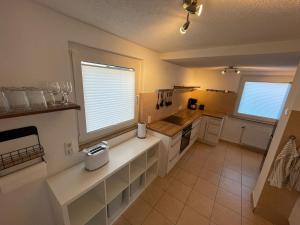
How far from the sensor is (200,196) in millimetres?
2004

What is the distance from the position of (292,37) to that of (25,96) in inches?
94.7

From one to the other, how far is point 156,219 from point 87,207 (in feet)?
2.83

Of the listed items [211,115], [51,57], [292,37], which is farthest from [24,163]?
[211,115]

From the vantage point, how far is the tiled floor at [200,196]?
65.7 inches

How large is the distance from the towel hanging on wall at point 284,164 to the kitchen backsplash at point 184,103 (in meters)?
1.86

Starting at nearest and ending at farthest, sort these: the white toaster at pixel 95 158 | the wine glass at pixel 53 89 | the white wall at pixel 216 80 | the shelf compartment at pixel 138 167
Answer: the wine glass at pixel 53 89, the white toaster at pixel 95 158, the shelf compartment at pixel 138 167, the white wall at pixel 216 80

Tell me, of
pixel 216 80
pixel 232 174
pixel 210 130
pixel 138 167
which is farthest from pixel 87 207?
pixel 216 80

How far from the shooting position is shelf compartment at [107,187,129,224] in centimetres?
160

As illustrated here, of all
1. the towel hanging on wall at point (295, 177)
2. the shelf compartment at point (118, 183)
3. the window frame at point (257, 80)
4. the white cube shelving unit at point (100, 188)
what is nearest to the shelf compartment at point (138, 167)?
the white cube shelving unit at point (100, 188)

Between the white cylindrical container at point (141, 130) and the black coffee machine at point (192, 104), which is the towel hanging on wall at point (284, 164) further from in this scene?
the black coffee machine at point (192, 104)

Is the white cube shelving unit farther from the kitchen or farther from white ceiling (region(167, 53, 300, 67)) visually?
white ceiling (region(167, 53, 300, 67))

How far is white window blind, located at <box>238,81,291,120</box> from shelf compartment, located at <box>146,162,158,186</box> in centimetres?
300

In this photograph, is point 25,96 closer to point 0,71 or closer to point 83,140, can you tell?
point 0,71

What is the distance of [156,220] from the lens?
1622 mm
